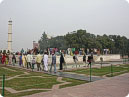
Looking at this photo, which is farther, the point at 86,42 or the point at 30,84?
the point at 86,42

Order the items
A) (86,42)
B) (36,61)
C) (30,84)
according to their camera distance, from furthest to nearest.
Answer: (86,42)
(36,61)
(30,84)

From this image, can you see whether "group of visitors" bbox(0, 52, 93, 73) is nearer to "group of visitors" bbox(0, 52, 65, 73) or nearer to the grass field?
"group of visitors" bbox(0, 52, 65, 73)

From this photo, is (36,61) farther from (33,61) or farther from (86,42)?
(86,42)

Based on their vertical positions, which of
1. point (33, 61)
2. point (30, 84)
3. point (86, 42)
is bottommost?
point (30, 84)

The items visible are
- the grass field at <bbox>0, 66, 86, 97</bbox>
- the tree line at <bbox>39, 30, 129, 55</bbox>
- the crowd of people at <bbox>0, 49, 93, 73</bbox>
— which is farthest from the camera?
the tree line at <bbox>39, 30, 129, 55</bbox>

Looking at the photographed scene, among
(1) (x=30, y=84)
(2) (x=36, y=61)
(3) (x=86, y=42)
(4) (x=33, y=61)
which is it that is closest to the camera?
(1) (x=30, y=84)

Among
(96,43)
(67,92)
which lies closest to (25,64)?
(67,92)

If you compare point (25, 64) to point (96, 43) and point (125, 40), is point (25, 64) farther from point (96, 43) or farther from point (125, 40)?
point (125, 40)

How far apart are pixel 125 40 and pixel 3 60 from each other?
59756mm

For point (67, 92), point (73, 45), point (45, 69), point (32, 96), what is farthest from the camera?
point (73, 45)

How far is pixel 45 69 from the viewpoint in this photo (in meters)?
15.8

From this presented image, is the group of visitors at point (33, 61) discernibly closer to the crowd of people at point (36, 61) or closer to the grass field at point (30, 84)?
the crowd of people at point (36, 61)

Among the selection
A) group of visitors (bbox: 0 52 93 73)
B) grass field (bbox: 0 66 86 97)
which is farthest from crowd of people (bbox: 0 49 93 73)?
grass field (bbox: 0 66 86 97)

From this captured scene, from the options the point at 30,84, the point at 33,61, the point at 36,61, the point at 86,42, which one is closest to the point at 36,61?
the point at 36,61
